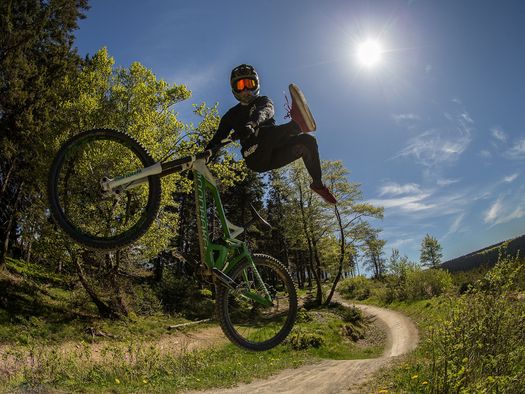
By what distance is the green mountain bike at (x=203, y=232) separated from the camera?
14.7 feet

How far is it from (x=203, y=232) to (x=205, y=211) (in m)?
0.28

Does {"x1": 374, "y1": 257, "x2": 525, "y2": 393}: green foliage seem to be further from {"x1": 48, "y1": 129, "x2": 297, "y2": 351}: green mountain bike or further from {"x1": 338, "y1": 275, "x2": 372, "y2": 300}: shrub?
{"x1": 338, "y1": 275, "x2": 372, "y2": 300}: shrub

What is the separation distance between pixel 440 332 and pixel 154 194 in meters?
6.50

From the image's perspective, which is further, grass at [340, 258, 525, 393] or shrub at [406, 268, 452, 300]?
shrub at [406, 268, 452, 300]

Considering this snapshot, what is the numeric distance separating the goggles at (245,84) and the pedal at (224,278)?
236cm

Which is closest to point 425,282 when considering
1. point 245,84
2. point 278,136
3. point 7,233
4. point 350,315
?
point 350,315

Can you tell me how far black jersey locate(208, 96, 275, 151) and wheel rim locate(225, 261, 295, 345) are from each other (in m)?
1.70

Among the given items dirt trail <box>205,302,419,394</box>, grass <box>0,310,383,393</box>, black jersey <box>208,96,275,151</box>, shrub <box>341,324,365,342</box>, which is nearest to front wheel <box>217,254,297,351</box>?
black jersey <box>208,96,275,151</box>

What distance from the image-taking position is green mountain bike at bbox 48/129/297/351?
4480mm

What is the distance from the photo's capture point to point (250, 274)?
533cm

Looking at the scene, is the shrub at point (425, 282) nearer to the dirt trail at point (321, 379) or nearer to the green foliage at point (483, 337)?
the dirt trail at point (321, 379)

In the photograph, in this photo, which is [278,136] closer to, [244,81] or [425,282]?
[244,81]

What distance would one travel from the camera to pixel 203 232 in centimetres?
464

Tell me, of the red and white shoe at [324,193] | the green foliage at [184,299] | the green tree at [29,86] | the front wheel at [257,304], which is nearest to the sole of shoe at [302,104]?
the red and white shoe at [324,193]
